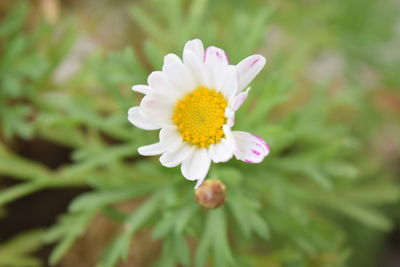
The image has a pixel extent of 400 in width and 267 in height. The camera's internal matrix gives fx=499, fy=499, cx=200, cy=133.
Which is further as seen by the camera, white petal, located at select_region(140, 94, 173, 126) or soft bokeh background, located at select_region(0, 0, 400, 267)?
soft bokeh background, located at select_region(0, 0, 400, 267)

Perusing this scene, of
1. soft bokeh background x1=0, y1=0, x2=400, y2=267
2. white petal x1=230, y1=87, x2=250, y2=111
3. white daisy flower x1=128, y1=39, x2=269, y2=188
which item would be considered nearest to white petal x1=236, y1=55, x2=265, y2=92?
white daisy flower x1=128, y1=39, x2=269, y2=188

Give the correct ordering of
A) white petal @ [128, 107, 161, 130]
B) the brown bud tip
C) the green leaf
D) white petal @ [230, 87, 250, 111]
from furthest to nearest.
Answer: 1. the green leaf
2. the brown bud tip
3. white petal @ [128, 107, 161, 130]
4. white petal @ [230, 87, 250, 111]

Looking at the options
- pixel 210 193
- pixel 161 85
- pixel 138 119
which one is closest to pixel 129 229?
pixel 210 193

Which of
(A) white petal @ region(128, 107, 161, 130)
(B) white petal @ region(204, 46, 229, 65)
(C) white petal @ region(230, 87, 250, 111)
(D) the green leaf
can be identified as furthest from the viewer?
(D) the green leaf

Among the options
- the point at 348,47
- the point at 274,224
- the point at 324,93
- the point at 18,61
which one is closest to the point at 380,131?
the point at 348,47

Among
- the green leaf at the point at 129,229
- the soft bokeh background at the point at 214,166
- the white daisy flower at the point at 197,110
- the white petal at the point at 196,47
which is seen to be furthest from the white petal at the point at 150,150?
→ the green leaf at the point at 129,229

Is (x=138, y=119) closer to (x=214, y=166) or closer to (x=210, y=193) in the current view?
(x=210, y=193)

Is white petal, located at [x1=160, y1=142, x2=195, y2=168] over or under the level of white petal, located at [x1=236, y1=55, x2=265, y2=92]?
under

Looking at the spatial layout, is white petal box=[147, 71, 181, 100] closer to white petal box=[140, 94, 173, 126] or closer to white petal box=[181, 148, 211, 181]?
white petal box=[140, 94, 173, 126]
